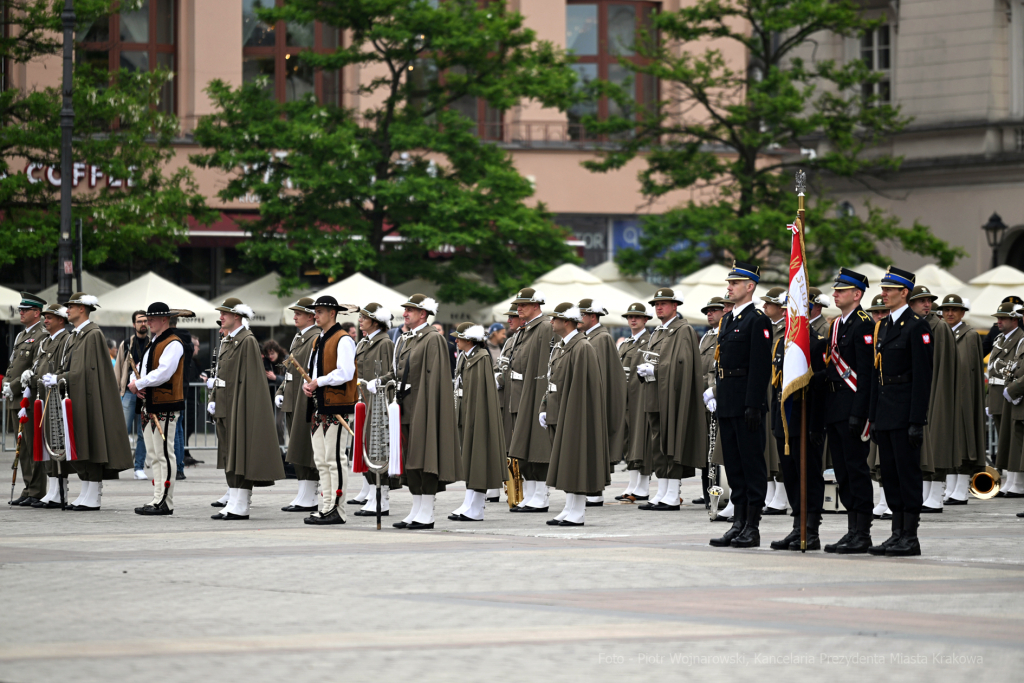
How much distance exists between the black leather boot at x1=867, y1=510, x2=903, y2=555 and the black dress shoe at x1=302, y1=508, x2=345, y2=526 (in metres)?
5.07

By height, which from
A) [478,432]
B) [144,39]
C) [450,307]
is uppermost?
[144,39]

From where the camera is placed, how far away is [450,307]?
33031 mm

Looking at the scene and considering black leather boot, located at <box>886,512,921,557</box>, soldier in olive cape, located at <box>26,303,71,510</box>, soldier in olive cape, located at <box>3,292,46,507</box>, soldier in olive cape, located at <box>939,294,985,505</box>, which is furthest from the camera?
soldier in olive cape, located at <box>939,294,985,505</box>

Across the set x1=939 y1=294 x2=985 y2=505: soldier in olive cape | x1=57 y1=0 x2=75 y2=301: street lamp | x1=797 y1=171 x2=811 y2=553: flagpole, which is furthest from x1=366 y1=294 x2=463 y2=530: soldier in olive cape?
x1=57 y1=0 x2=75 y2=301: street lamp

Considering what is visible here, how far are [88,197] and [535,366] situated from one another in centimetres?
1639

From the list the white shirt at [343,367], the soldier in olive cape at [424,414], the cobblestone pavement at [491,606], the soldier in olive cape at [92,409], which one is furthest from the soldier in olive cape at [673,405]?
the soldier in olive cape at [92,409]

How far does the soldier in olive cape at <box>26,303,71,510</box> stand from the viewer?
16.2 metres

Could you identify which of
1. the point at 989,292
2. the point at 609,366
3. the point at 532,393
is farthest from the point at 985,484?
the point at 989,292

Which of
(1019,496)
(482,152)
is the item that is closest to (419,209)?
(482,152)

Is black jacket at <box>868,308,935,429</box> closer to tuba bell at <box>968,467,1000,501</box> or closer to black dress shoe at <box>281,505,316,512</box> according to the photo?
tuba bell at <box>968,467,1000,501</box>

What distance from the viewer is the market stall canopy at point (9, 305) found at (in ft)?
86.4

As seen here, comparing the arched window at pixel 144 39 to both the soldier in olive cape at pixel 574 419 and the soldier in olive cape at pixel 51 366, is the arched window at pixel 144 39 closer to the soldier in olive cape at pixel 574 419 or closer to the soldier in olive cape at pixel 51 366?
the soldier in olive cape at pixel 51 366

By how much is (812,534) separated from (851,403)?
42.4 inches

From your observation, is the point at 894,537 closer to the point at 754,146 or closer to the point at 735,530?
the point at 735,530
